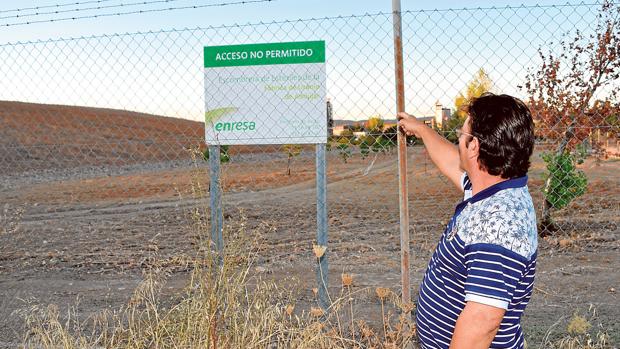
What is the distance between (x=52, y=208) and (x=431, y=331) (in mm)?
14003

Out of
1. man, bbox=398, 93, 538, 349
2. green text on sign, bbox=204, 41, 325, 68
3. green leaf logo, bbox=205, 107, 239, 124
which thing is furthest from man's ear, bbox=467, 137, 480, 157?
green leaf logo, bbox=205, 107, 239, 124

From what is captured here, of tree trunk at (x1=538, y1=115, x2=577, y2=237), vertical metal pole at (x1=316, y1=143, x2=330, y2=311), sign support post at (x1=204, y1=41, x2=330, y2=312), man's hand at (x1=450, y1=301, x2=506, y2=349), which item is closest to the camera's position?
man's hand at (x1=450, y1=301, x2=506, y2=349)

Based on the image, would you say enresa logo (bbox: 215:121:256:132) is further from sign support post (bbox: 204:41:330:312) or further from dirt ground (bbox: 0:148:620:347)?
dirt ground (bbox: 0:148:620:347)

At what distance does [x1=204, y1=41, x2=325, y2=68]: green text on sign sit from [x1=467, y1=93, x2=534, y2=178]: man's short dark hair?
2816 millimetres

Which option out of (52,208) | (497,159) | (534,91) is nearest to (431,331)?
(497,159)

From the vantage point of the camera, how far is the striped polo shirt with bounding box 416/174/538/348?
78.9 inches

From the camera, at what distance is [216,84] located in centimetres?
523

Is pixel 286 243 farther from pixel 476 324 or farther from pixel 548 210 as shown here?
pixel 476 324

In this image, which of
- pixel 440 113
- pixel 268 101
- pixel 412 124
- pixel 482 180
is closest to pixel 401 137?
pixel 412 124

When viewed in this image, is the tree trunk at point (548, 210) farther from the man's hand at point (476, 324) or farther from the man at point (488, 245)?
the man's hand at point (476, 324)

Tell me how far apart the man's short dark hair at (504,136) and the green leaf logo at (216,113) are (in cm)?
320

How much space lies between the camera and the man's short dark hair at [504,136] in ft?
7.07

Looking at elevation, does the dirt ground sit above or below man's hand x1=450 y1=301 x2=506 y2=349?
below

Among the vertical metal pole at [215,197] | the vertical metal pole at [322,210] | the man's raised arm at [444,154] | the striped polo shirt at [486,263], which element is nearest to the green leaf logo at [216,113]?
the vertical metal pole at [215,197]
